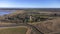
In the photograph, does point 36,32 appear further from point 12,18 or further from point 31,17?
point 12,18

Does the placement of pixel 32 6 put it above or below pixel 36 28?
above

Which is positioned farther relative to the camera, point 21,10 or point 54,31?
point 21,10

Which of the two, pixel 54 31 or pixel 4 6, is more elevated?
pixel 4 6

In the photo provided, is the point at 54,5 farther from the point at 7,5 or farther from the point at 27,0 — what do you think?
the point at 7,5

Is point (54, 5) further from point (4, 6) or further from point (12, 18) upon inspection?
point (4, 6)

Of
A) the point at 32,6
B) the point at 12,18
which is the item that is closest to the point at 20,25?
the point at 12,18

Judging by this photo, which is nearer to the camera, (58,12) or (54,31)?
(54,31)

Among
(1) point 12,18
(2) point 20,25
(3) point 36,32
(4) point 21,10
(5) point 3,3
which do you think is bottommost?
(3) point 36,32

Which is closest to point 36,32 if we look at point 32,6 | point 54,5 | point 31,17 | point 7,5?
point 31,17
